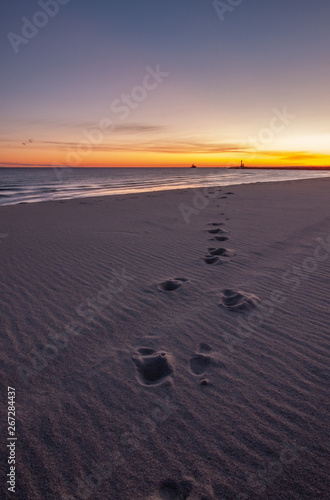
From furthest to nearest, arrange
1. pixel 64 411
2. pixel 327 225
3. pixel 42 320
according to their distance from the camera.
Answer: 1. pixel 327 225
2. pixel 42 320
3. pixel 64 411

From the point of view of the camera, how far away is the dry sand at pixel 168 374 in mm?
1739

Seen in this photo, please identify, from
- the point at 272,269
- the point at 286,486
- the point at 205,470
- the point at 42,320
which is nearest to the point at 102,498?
the point at 205,470

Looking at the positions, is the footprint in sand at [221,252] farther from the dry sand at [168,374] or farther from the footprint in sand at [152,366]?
the footprint in sand at [152,366]

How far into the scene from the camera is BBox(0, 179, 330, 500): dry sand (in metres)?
1.74

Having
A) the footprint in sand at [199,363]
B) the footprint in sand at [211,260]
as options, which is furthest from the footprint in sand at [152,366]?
the footprint in sand at [211,260]

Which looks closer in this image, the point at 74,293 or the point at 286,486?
the point at 286,486

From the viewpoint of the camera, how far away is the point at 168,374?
2496 millimetres

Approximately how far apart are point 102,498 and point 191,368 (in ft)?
3.83

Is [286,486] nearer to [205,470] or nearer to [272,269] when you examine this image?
[205,470]

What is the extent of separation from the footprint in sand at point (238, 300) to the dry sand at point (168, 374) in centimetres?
3

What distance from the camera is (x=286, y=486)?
5.46 feet

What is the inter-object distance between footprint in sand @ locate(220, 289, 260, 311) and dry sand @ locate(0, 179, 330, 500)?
28 millimetres

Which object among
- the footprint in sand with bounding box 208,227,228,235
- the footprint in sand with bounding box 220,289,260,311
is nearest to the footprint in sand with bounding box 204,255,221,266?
the footprint in sand with bounding box 220,289,260,311

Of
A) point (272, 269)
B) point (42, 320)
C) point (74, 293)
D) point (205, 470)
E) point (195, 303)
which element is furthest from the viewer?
point (272, 269)
